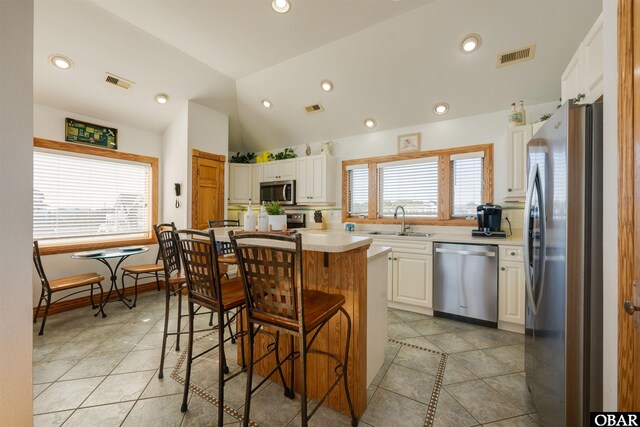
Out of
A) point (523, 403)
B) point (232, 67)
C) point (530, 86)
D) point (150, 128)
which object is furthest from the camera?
point (150, 128)

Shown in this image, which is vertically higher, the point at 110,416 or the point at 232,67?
the point at 232,67

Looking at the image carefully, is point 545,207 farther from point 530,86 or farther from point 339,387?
point 530,86

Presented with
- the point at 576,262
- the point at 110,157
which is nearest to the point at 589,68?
the point at 576,262

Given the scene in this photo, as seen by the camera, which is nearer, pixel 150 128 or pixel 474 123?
pixel 474 123

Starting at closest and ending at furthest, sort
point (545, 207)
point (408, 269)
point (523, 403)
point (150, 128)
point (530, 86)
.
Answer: point (545, 207) → point (523, 403) → point (530, 86) → point (408, 269) → point (150, 128)

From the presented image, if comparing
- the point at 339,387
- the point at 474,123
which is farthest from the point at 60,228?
the point at 474,123

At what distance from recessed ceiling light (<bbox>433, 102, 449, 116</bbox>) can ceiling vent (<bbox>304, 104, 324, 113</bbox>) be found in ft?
5.33

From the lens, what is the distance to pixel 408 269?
3238mm

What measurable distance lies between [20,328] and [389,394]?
204 centimetres

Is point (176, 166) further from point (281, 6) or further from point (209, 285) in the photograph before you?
point (209, 285)

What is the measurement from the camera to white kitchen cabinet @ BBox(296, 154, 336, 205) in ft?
14.1

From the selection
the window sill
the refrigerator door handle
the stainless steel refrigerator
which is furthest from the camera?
the window sill

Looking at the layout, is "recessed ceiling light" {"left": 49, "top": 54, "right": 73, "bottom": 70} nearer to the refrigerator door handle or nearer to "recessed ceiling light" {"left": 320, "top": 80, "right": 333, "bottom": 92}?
"recessed ceiling light" {"left": 320, "top": 80, "right": 333, "bottom": 92}

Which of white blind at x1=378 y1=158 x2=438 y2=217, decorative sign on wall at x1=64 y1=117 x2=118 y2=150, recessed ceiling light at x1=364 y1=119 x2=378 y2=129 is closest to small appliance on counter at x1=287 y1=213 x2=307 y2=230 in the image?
white blind at x1=378 y1=158 x2=438 y2=217
